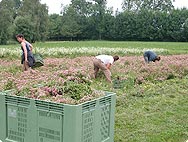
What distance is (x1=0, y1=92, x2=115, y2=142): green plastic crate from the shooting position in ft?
10.5

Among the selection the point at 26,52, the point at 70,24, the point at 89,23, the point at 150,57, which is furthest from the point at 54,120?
the point at 89,23

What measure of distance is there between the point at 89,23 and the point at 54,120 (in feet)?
240

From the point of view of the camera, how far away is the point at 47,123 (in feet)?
10.9

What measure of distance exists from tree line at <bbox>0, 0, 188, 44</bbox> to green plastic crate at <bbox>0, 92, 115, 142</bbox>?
5371 centimetres

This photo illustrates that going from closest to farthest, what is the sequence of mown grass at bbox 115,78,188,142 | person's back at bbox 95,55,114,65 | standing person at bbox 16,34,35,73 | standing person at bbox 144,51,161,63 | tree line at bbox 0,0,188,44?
1. mown grass at bbox 115,78,188,142
2. person's back at bbox 95,55,114,65
3. standing person at bbox 16,34,35,73
4. standing person at bbox 144,51,161,63
5. tree line at bbox 0,0,188,44

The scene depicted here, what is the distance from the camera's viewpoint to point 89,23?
7544 centimetres

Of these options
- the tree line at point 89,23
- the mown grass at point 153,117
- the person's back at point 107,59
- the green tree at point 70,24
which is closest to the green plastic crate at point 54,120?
the mown grass at point 153,117

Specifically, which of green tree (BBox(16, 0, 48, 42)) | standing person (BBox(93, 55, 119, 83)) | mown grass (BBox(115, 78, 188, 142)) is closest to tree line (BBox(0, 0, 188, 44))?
green tree (BBox(16, 0, 48, 42))

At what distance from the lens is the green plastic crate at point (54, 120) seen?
10.5 feet

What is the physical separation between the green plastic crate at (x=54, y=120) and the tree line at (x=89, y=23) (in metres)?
53.7

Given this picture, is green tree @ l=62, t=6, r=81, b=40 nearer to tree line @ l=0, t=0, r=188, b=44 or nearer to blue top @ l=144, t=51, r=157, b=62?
tree line @ l=0, t=0, r=188, b=44

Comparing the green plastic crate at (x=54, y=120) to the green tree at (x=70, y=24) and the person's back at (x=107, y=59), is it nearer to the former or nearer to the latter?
the person's back at (x=107, y=59)

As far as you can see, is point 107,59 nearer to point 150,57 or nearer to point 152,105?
point 152,105

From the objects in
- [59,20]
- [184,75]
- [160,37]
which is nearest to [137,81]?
[184,75]
